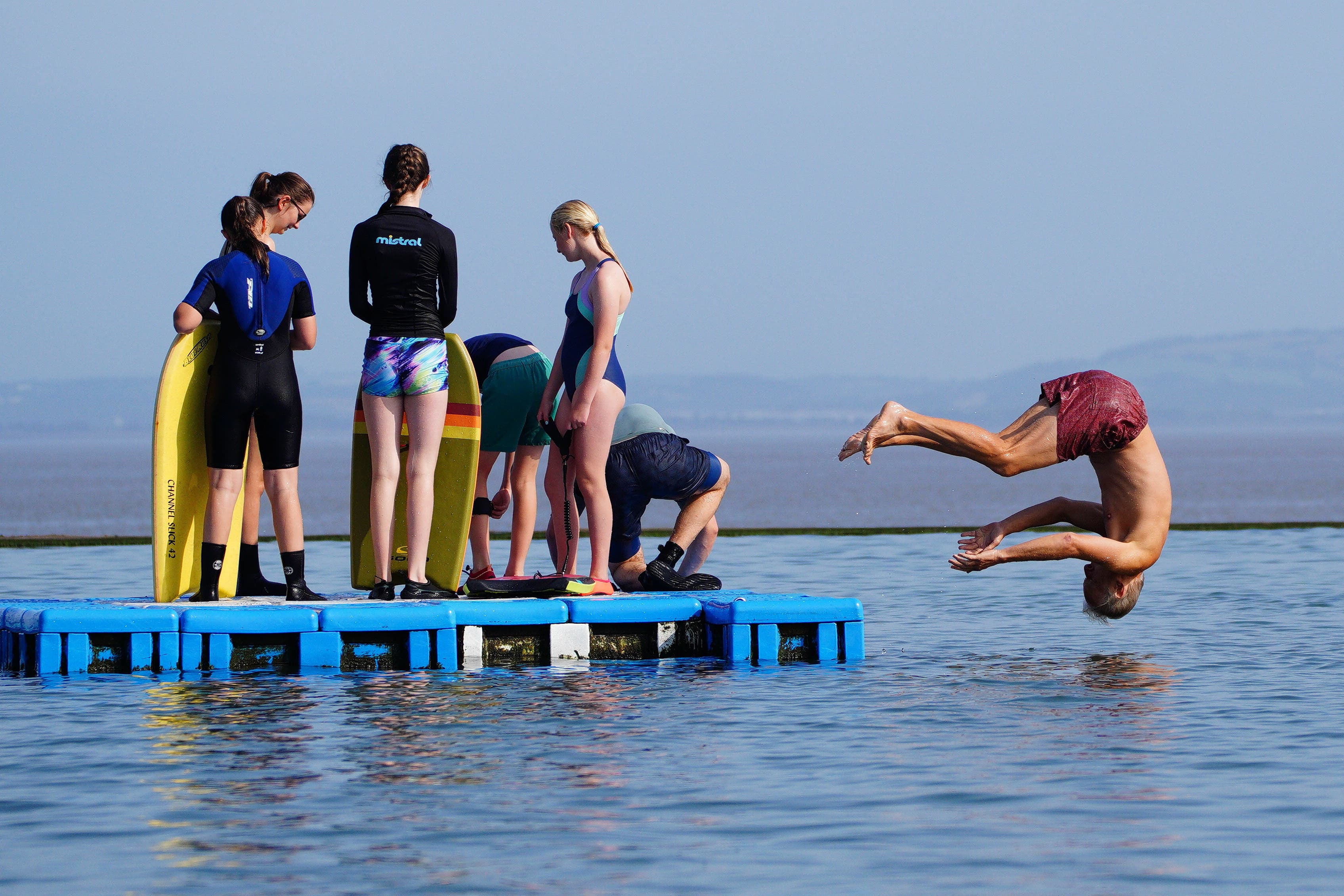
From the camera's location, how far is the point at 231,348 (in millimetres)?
9047

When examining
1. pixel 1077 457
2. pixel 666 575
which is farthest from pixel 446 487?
pixel 1077 457

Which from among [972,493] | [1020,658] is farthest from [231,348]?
[972,493]

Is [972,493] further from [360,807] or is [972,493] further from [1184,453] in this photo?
[1184,453]

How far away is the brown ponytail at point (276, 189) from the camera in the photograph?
9266 mm

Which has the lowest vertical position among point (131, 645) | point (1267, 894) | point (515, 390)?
point (1267, 894)

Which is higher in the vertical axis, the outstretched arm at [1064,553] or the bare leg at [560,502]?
the bare leg at [560,502]

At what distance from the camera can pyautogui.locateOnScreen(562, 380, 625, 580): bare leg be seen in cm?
941

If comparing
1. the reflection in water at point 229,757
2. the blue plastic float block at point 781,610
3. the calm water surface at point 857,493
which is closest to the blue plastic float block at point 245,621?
the reflection in water at point 229,757

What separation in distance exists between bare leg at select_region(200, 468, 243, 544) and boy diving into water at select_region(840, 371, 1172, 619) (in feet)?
10.6

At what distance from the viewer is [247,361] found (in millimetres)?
9047

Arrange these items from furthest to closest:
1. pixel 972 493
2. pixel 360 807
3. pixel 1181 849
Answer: pixel 972 493 → pixel 360 807 → pixel 1181 849

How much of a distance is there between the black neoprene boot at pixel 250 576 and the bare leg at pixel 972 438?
11.5 feet

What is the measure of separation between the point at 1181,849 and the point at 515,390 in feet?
18.6

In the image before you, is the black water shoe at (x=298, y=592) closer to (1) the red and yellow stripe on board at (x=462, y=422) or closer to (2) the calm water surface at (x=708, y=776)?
(2) the calm water surface at (x=708, y=776)
